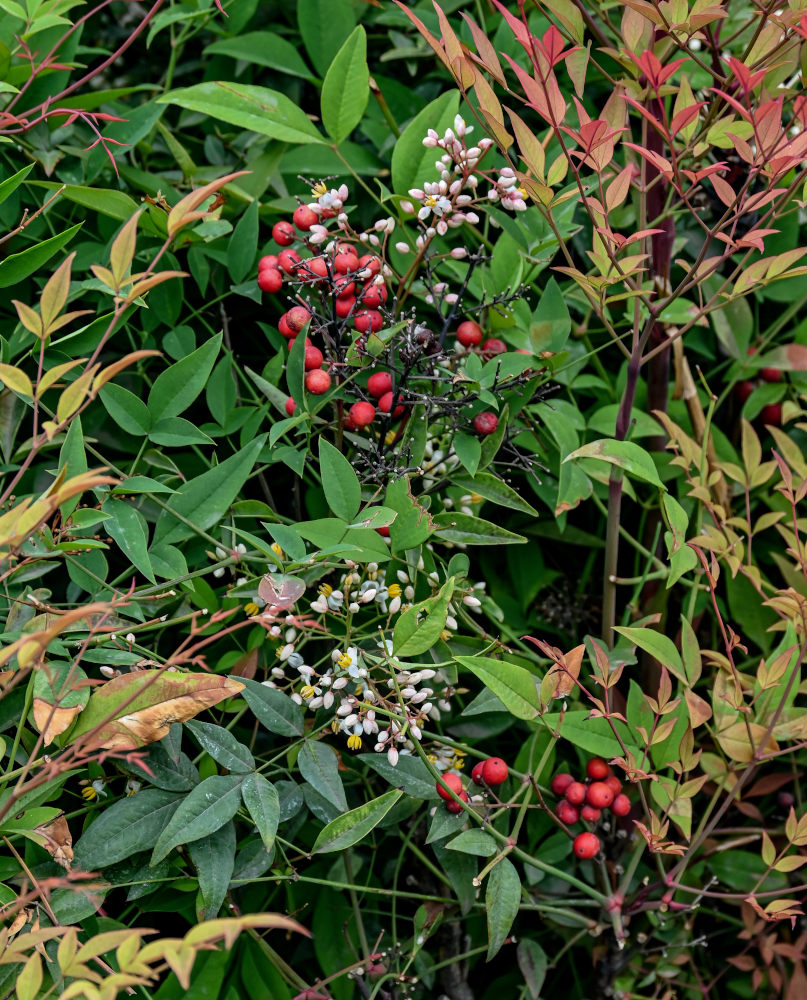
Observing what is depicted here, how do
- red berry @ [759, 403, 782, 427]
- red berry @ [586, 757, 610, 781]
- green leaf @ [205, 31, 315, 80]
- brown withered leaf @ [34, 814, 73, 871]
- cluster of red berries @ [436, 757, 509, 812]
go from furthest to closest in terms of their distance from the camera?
red berry @ [759, 403, 782, 427], green leaf @ [205, 31, 315, 80], red berry @ [586, 757, 610, 781], cluster of red berries @ [436, 757, 509, 812], brown withered leaf @ [34, 814, 73, 871]

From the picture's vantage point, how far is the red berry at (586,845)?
829 millimetres

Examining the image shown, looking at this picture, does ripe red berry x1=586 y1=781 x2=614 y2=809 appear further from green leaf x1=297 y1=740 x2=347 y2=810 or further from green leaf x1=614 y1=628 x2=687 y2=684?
green leaf x1=297 y1=740 x2=347 y2=810

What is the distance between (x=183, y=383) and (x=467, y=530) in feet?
0.92

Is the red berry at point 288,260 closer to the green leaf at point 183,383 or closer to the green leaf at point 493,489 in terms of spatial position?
the green leaf at point 183,383

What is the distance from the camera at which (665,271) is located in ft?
3.13

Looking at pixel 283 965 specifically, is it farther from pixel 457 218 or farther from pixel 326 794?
pixel 457 218

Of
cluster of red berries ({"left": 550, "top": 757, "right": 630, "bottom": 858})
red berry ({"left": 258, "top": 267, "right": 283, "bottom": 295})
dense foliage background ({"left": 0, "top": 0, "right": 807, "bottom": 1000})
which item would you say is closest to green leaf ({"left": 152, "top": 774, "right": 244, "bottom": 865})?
dense foliage background ({"left": 0, "top": 0, "right": 807, "bottom": 1000})

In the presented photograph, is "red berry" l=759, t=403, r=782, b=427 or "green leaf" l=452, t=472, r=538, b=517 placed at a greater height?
"green leaf" l=452, t=472, r=538, b=517

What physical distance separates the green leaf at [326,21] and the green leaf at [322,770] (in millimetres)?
744

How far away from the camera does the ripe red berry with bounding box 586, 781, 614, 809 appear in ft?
2.79

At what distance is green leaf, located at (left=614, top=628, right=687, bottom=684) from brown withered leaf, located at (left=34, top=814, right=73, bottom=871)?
18.1 inches

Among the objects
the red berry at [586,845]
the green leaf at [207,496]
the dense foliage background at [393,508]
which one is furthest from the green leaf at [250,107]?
the red berry at [586,845]

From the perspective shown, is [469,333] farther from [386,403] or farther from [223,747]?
[223,747]

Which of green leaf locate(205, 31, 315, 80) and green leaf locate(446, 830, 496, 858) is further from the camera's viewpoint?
green leaf locate(205, 31, 315, 80)
